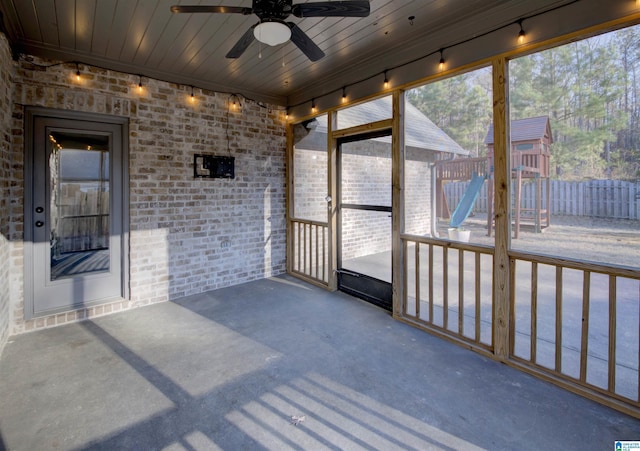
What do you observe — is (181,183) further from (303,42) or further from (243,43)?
(303,42)

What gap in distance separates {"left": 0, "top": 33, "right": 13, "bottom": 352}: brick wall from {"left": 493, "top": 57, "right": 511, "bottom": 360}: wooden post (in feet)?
13.0

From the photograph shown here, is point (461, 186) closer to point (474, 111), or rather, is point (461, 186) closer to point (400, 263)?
point (474, 111)

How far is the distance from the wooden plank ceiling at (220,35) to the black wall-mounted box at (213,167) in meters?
0.95

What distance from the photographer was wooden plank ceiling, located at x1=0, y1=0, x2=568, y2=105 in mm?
2643

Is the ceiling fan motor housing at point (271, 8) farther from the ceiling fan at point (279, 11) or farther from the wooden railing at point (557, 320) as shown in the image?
the wooden railing at point (557, 320)

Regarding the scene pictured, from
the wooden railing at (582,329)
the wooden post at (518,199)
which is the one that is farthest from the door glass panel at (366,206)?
the wooden railing at (582,329)

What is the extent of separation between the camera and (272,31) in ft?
6.87

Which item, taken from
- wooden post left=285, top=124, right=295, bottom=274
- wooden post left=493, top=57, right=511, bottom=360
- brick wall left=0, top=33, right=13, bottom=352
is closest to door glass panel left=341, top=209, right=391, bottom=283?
wooden post left=285, top=124, right=295, bottom=274

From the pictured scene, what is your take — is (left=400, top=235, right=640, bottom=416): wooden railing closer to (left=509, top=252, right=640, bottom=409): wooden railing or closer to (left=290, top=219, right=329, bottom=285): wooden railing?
(left=509, top=252, right=640, bottom=409): wooden railing

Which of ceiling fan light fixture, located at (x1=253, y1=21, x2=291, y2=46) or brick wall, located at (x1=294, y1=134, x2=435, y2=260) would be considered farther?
brick wall, located at (x1=294, y1=134, x2=435, y2=260)

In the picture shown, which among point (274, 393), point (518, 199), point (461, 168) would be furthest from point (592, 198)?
point (274, 393)

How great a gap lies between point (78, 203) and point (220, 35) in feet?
7.53

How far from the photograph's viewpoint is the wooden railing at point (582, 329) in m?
2.22

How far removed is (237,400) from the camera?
2.22 m
